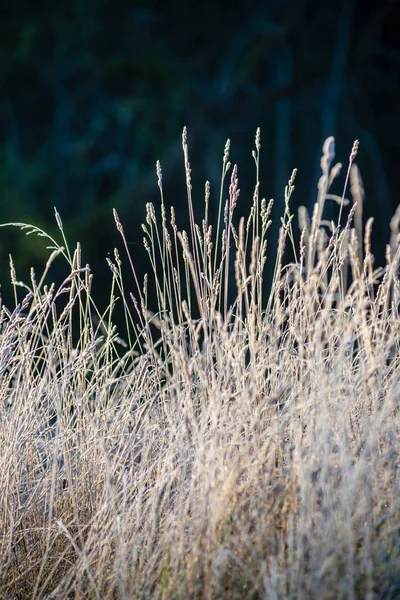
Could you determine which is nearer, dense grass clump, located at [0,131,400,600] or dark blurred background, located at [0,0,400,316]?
dense grass clump, located at [0,131,400,600]

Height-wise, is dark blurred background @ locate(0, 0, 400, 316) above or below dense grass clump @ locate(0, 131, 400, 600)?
above

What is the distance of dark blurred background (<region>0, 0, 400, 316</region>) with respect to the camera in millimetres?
10352

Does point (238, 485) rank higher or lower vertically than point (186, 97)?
lower

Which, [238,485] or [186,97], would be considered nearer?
[238,485]

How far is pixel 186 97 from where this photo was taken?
1053cm

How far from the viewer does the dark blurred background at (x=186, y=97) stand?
34.0 feet

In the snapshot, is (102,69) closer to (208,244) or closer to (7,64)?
(7,64)

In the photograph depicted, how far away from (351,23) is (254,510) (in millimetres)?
9463

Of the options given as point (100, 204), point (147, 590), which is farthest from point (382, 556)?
point (100, 204)

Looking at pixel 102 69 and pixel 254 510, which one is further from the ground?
pixel 102 69

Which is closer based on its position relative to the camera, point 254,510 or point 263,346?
point 254,510

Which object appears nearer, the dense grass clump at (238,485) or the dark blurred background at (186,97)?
the dense grass clump at (238,485)

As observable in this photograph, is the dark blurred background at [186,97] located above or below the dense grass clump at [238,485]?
above

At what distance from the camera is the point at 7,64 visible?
10820 millimetres
